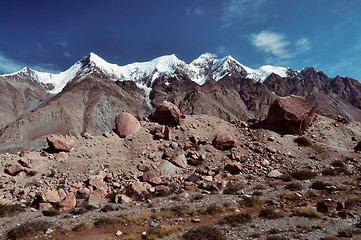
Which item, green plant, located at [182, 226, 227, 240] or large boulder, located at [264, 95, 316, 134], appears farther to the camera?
large boulder, located at [264, 95, 316, 134]

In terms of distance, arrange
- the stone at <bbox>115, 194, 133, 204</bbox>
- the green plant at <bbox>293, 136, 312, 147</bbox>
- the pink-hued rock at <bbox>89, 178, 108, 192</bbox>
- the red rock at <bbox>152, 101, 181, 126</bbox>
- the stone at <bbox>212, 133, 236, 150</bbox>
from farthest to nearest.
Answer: the red rock at <bbox>152, 101, 181, 126</bbox> → the green plant at <bbox>293, 136, 312, 147</bbox> → the stone at <bbox>212, 133, 236, 150</bbox> → the pink-hued rock at <bbox>89, 178, 108, 192</bbox> → the stone at <bbox>115, 194, 133, 204</bbox>

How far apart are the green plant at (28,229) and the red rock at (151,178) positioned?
5852 mm

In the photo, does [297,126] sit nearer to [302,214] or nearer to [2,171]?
[302,214]

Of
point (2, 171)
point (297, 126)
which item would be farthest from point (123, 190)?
point (297, 126)

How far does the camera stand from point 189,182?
1454 centimetres

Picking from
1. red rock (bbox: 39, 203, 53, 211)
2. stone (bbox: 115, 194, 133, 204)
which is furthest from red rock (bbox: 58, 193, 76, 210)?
stone (bbox: 115, 194, 133, 204)

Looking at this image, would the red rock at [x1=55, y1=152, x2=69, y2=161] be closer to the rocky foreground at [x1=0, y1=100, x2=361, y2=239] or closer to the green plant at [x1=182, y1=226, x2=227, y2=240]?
the rocky foreground at [x1=0, y1=100, x2=361, y2=239]

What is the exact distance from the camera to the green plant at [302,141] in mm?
19587

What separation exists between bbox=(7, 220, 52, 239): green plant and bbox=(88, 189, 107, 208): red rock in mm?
2287

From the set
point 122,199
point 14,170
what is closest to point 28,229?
point 122,199

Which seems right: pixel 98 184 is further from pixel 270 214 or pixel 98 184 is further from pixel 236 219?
pixel 270 214

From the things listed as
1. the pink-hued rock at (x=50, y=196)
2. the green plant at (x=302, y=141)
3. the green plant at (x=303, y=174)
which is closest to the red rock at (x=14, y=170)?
the pink-hued rock at (x=50, y=196)

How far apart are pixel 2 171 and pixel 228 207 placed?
12963 mm

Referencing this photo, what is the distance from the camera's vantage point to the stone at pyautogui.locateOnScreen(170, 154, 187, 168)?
16520 mm
